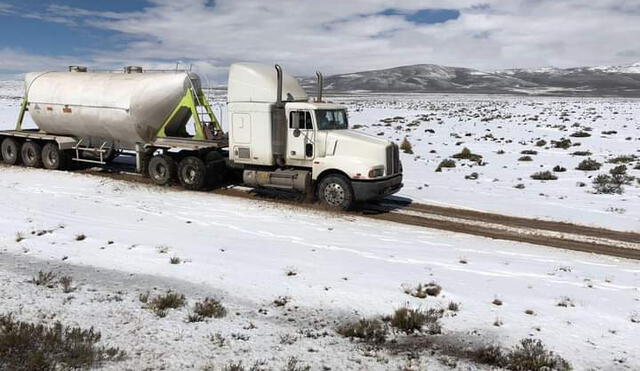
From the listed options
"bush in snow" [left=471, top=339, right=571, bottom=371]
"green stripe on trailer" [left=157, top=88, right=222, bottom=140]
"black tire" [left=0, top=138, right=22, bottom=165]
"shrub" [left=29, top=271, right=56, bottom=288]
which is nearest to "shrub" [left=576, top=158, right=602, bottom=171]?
"green stripe on trailer" [left=157, top=88, right=222, bottom=140]

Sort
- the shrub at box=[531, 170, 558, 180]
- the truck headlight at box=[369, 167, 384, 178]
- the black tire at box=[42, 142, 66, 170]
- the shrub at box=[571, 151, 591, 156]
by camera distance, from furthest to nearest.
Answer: the shrub at box=[571, 151, 591, 156] → the shrub at box=[531, 170, 558, 180] → the black tire at box=[42, 142, 66, 170] → the truck headlight at box=[369, 167, 384, 178]

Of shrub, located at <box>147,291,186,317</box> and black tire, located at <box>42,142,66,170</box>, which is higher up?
black tire, located at <box>42,142,66,170</box>

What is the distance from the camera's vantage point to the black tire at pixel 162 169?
690 inches

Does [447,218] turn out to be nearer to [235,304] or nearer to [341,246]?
[341,246]

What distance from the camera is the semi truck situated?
14.7 meters

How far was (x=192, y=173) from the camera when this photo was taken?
1727cm

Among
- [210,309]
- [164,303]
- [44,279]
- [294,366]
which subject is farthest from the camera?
[44,279]

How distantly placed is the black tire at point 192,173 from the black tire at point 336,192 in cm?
452

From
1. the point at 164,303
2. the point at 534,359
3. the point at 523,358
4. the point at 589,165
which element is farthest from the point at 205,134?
the point at 589,165

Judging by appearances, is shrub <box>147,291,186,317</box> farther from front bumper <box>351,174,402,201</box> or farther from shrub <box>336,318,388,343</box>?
front bumper <box>351,174,402,201</box>

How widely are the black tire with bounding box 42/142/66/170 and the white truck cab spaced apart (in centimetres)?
844

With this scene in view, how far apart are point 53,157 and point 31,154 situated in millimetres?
1370

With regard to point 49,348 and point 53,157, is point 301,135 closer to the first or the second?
point 49,348

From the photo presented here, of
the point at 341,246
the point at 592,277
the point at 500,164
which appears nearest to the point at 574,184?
the point at 500,164
